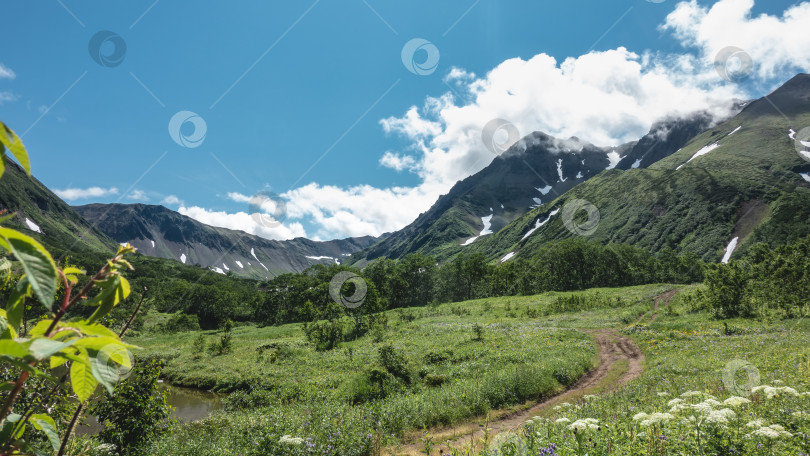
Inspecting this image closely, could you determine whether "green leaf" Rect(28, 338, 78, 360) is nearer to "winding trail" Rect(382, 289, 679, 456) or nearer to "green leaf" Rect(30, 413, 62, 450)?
"green leaf" Rect(30, 413, 62, 450)

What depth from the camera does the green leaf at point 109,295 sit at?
1312mm

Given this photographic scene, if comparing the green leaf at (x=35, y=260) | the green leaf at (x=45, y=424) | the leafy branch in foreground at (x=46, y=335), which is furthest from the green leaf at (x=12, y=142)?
the green leaf at (x=45, y=424)

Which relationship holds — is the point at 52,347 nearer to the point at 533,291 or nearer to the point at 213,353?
the point at 213,353

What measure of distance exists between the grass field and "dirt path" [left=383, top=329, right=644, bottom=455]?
1.60 feet

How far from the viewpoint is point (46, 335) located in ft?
4.05

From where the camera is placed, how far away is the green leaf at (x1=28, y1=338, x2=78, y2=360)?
92 cm

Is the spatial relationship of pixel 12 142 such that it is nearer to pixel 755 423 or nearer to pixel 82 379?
pixel 82 379

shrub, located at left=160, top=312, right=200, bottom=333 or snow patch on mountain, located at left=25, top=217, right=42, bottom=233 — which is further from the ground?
snow patch on mountain, located at left=25, top=217, right=42, bottom=233

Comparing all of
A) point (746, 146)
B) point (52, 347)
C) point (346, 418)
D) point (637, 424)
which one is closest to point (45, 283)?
point (52, 347)

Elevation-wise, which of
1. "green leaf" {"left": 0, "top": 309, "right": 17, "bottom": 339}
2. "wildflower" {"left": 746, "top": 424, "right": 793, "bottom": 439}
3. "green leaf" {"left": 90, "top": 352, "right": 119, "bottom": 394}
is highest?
"green leaf" {"left": 0, "top": 309, "right": 17, "bottom": 339}

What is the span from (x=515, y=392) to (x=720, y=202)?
170262mm

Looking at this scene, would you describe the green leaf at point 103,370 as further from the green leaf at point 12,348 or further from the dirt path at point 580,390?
the dirt path at point 580,390

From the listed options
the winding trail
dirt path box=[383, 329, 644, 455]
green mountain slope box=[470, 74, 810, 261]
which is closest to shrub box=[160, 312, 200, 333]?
the winding trail

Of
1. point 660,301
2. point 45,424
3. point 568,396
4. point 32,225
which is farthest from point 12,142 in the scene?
point 32,225
